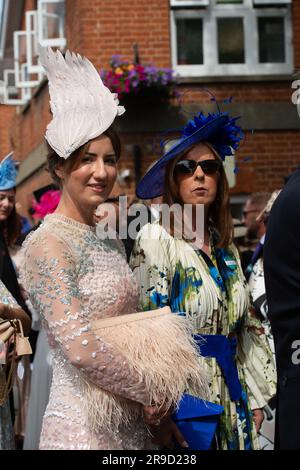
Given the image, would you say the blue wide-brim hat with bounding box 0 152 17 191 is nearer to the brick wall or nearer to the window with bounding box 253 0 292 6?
the brick wall

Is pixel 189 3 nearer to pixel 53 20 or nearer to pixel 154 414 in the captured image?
pixel 53 20

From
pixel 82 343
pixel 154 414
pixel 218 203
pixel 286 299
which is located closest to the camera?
pixel 286 299

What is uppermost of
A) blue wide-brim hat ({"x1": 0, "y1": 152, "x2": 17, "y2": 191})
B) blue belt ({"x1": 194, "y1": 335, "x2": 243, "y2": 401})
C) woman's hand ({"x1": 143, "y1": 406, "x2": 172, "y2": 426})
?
blue wide-brim hat ({"x1": 0, "y1": 152, "x2": 17, "y2": 191})

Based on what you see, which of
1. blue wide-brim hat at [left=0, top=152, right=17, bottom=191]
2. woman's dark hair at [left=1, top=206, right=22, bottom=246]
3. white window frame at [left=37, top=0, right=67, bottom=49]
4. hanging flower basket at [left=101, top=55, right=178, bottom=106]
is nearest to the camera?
blue wide-brim hat at [left=0, top=152, right=17, bottom=191]

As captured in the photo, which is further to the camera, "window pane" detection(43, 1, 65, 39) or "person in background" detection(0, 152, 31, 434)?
"window pane" detection(43, 1, 65, 39)

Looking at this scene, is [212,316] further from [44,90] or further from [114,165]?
[44,90]

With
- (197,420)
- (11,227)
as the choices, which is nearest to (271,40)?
(11,227)

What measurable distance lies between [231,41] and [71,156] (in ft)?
30.4

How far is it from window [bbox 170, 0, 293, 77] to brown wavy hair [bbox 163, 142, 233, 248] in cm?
758

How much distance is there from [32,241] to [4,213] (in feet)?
11.0

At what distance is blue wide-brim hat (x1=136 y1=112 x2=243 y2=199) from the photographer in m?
4.71

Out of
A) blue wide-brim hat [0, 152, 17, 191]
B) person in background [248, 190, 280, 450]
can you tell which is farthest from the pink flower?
person in background [248, 190, 280, 450]

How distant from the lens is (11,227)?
7191 millimetres

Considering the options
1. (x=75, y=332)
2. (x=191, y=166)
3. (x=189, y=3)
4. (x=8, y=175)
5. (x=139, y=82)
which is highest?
(x=189, y=3)
